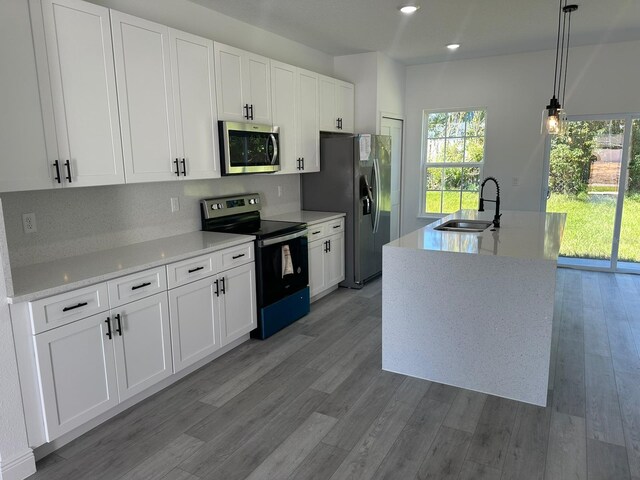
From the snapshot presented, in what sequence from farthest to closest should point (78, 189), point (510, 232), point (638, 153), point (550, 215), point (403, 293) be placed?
point (638, 153), point (550, 215), point (510, 232), point (403, 293), point (78, 189)

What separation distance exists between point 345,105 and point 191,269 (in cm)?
319

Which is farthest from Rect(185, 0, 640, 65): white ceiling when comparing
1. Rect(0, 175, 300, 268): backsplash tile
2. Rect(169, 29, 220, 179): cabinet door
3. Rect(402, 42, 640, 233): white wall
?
Rect(0, 175, 300, 268): backsplash tile

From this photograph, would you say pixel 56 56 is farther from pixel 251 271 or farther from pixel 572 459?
pixel 572 459

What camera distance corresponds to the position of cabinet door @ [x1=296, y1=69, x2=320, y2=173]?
14.4 ft

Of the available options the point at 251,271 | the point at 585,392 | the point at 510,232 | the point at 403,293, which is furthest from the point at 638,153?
the point at 251,271

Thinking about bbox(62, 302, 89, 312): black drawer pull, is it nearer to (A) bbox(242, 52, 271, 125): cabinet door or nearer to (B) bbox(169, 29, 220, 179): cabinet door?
(B) bbox(169, 29, 220, 179): cabinet door

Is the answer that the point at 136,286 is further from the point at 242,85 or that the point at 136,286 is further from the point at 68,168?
the point at 242,85

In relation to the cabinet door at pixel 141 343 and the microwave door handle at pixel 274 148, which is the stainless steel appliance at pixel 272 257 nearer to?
the microwave door handle at pixel 274 148

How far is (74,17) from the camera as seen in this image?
7.69 feet

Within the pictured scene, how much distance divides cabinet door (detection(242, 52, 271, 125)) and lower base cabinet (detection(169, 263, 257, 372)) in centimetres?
134

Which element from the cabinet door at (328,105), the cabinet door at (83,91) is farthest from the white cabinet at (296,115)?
the cabinet door at (83,91)

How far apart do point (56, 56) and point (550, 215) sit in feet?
13.4

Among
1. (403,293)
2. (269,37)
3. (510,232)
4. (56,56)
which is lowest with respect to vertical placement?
(403,293)

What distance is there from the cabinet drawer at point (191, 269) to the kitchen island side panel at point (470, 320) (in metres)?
1.20
